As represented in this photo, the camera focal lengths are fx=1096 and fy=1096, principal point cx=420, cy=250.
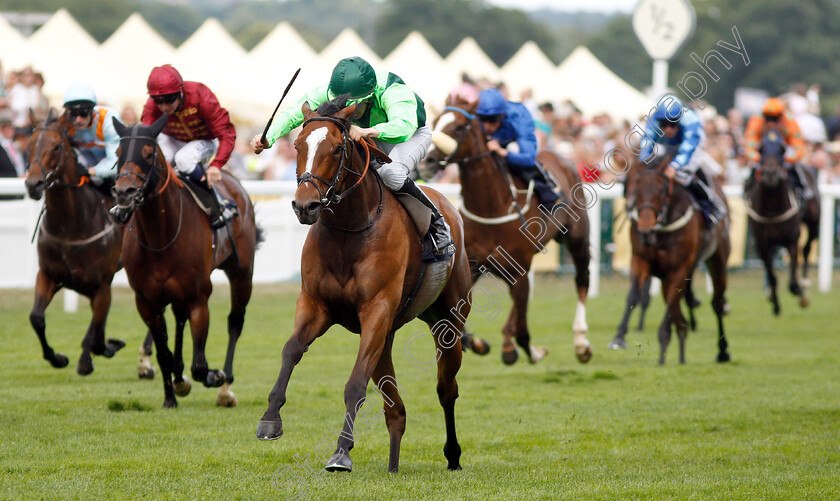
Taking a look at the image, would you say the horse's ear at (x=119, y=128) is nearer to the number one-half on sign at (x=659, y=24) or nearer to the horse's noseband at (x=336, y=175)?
the horse's noseband at (x=336, y=175)

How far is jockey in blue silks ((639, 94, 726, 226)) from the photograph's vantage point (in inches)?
363

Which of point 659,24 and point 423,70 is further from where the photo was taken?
point 423,70

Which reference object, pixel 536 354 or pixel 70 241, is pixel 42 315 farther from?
pixel 536 354

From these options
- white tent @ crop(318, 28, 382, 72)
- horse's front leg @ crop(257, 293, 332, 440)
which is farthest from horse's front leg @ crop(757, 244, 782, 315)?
white tent @ crop(318, 28, 382, 72)

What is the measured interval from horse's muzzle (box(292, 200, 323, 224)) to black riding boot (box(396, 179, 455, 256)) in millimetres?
912

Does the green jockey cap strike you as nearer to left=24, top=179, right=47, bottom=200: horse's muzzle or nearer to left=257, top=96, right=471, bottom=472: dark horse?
left=257, top=96, right=471, bottom=472: dark horse

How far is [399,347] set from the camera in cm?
980

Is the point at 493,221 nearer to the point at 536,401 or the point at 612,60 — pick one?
the point at 536,401

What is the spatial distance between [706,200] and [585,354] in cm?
198

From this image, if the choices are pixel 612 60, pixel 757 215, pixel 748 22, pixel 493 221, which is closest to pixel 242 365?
pixel 493 221

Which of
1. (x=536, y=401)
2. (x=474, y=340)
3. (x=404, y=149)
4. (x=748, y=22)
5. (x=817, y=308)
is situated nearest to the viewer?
(x=404, y=149)

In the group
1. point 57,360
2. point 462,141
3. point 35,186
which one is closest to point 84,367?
point 57,360

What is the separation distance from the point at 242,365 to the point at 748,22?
57.6 meters

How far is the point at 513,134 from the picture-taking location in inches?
347
